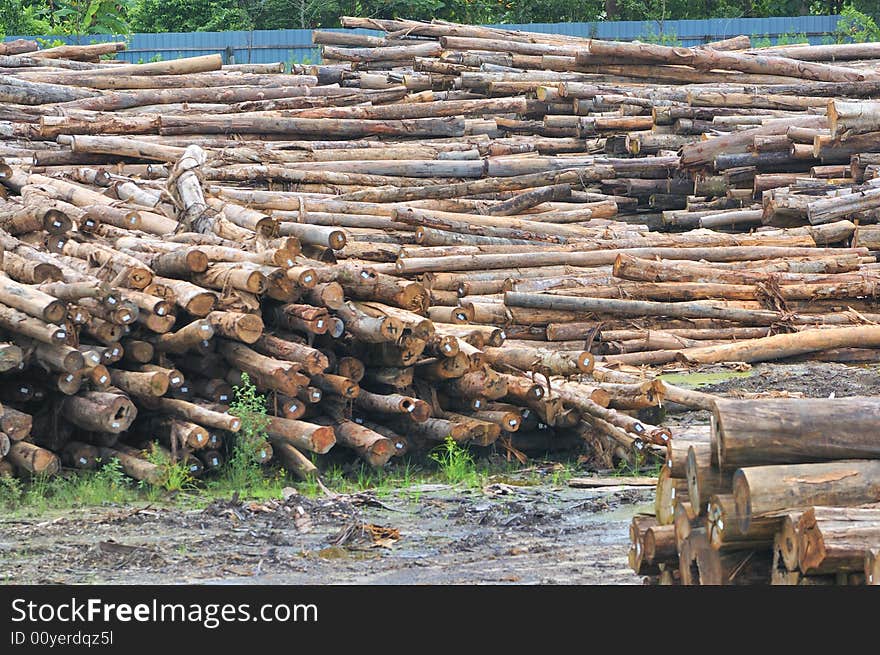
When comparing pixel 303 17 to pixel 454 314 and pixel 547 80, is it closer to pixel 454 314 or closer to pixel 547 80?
pixel 547 80

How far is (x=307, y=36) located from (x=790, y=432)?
2662 cm

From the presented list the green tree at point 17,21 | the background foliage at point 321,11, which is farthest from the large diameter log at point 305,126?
the green tree at point 17,21

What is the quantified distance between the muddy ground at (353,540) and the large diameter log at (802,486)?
1.71 metres

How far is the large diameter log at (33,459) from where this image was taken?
28.9 feet

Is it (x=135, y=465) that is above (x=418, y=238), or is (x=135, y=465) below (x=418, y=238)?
below

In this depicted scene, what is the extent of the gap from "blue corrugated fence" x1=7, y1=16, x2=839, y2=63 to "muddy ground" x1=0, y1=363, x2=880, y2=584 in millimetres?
22467

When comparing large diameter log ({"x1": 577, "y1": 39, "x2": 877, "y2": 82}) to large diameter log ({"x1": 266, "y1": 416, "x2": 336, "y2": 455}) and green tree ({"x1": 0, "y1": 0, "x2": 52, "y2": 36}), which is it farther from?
green tree ({"x1": 0, "y1": 0, "x2": 52, "y2": 36})

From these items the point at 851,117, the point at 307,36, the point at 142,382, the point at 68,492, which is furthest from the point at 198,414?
the point at 307,36

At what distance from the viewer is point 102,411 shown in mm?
8781

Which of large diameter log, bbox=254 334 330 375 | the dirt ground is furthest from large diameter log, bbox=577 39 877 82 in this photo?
the dirt ground

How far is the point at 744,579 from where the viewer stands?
5.32m

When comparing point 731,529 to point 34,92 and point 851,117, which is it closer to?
point 851,117

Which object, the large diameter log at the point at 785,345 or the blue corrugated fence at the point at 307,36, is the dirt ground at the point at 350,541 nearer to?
the large diameter log at the point at 785,345
